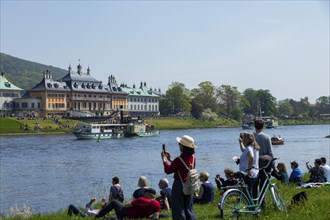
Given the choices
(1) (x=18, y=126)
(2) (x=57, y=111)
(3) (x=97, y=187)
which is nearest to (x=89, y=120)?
(2) (x=57, y=111)

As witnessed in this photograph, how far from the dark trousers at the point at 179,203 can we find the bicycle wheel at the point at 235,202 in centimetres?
92

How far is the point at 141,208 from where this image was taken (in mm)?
11609

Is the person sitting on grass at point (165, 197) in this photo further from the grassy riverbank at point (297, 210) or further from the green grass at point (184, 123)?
the green grass at point (184, 123)

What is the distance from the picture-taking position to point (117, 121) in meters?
120

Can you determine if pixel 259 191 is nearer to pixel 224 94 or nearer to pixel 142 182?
pixel 142 182

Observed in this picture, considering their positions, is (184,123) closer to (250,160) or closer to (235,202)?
(250,160)

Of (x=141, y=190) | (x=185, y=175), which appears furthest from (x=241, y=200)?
(x=141, y=190)

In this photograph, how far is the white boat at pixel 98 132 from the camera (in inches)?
3627

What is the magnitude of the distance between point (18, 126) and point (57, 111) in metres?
34.5

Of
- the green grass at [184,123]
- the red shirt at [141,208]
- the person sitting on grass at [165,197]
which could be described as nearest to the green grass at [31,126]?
the green grass at [184,123]

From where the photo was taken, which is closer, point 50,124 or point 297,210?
point 297,210

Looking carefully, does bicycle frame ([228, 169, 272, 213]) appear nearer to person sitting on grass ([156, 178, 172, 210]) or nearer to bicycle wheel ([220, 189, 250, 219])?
bicycle wheel ([220, 189, 250, 219])

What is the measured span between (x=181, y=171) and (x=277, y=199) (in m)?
2.66

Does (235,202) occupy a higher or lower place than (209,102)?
lower
